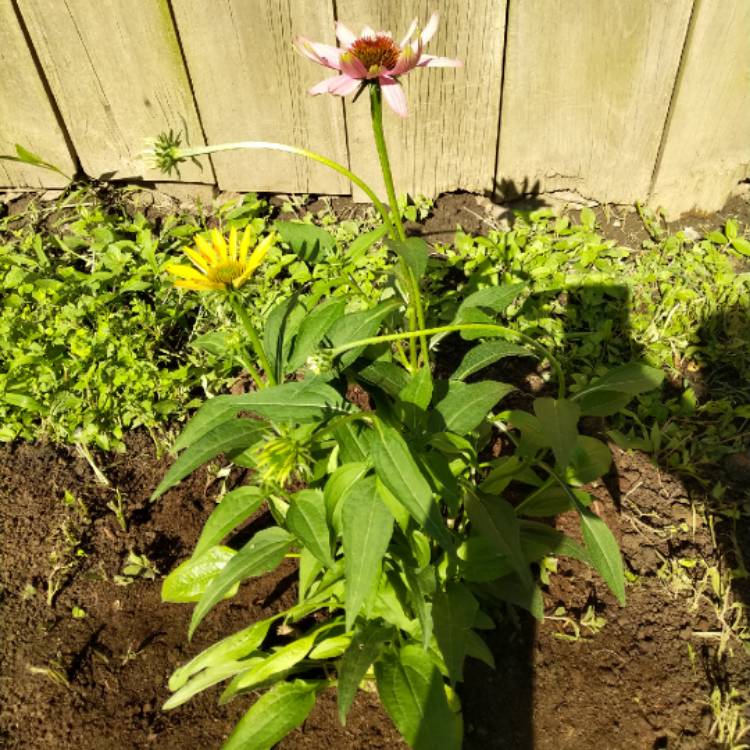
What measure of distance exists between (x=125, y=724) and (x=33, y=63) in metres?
2.16

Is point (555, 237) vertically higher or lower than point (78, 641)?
higher

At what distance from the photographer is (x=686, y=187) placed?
8.22 feet

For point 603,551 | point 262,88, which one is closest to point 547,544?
point 603,551

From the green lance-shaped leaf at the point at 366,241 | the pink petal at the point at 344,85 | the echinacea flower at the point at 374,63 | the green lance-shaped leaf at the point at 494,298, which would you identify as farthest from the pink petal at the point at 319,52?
the green lance-shaped leaf at the point at 494,298

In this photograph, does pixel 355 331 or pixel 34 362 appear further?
pixel 34 362

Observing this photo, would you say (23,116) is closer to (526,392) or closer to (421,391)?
(526,392)

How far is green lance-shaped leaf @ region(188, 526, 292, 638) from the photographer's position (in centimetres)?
125

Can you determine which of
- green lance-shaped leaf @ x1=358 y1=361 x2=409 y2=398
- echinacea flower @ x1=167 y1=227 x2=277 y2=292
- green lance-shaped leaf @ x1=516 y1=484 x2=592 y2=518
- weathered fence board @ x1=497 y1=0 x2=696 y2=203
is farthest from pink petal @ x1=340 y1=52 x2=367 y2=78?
weathered fence board @ x1=497 y1=0 x2=696 y2=203

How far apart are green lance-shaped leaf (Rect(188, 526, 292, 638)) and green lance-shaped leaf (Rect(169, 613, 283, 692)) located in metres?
0.24

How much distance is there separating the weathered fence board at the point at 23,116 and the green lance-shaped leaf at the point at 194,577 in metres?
1.80

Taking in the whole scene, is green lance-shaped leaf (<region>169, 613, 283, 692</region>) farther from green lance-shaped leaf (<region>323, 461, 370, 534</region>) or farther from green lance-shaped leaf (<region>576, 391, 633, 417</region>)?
green lance-shaped leaf (<region>576, 391, 633, 417</region>)

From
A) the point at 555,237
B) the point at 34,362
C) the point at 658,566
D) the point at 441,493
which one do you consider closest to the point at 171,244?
the point at 34,362

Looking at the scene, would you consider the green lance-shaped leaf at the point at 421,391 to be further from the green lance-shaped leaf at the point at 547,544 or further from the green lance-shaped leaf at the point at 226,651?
the green lance-shaped leaf at the point at 226,651

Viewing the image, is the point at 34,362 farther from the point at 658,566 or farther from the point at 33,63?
the point at 658,566
